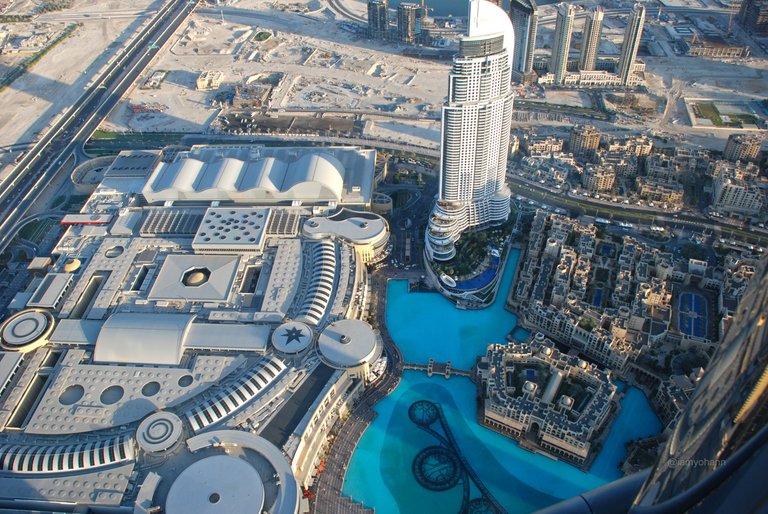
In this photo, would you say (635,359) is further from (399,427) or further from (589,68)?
(589,68)

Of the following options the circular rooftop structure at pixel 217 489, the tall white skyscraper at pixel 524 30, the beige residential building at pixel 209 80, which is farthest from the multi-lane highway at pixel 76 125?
the tall white skyscraper at pixel 524 30

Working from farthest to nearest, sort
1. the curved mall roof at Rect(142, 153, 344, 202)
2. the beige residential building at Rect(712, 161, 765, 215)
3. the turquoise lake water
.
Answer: the curved mall roof at Rect(142, 153, 344, 202), the beige residential building at Rect(712, 161, 765, 215), the turquoise lake water

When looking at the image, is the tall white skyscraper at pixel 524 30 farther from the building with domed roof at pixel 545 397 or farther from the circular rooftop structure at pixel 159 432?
the circular rooftop structure at pixel 159 432

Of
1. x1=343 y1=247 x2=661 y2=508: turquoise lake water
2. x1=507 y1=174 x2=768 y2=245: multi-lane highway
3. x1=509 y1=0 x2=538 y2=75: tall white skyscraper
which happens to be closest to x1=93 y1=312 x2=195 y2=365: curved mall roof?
x1=343 y1=247 x2=661 y2=508: turquoise lake water

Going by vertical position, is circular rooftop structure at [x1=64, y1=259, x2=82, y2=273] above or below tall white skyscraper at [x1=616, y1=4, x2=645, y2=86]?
below

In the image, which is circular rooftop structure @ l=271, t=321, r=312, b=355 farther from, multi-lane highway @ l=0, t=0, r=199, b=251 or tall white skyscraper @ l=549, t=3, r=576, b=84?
tall white skyscraper @ l=549, t=3, r=576, b=84

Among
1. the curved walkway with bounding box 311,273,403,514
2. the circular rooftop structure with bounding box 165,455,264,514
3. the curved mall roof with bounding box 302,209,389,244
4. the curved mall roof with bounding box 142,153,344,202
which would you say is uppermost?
the curved mall roof with bounding box 142,153,344,202

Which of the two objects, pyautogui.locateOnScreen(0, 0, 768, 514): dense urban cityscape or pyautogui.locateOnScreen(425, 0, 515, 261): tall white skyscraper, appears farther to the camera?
pyautogui.locateOnScreen(425, 0, 515, 261): tall white skyscraper

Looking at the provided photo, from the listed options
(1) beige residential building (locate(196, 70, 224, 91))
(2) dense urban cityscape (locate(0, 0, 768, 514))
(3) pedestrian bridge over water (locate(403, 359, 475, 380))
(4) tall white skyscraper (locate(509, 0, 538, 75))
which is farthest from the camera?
(1) beige residential building (locate(196, 70, 224, 91))
